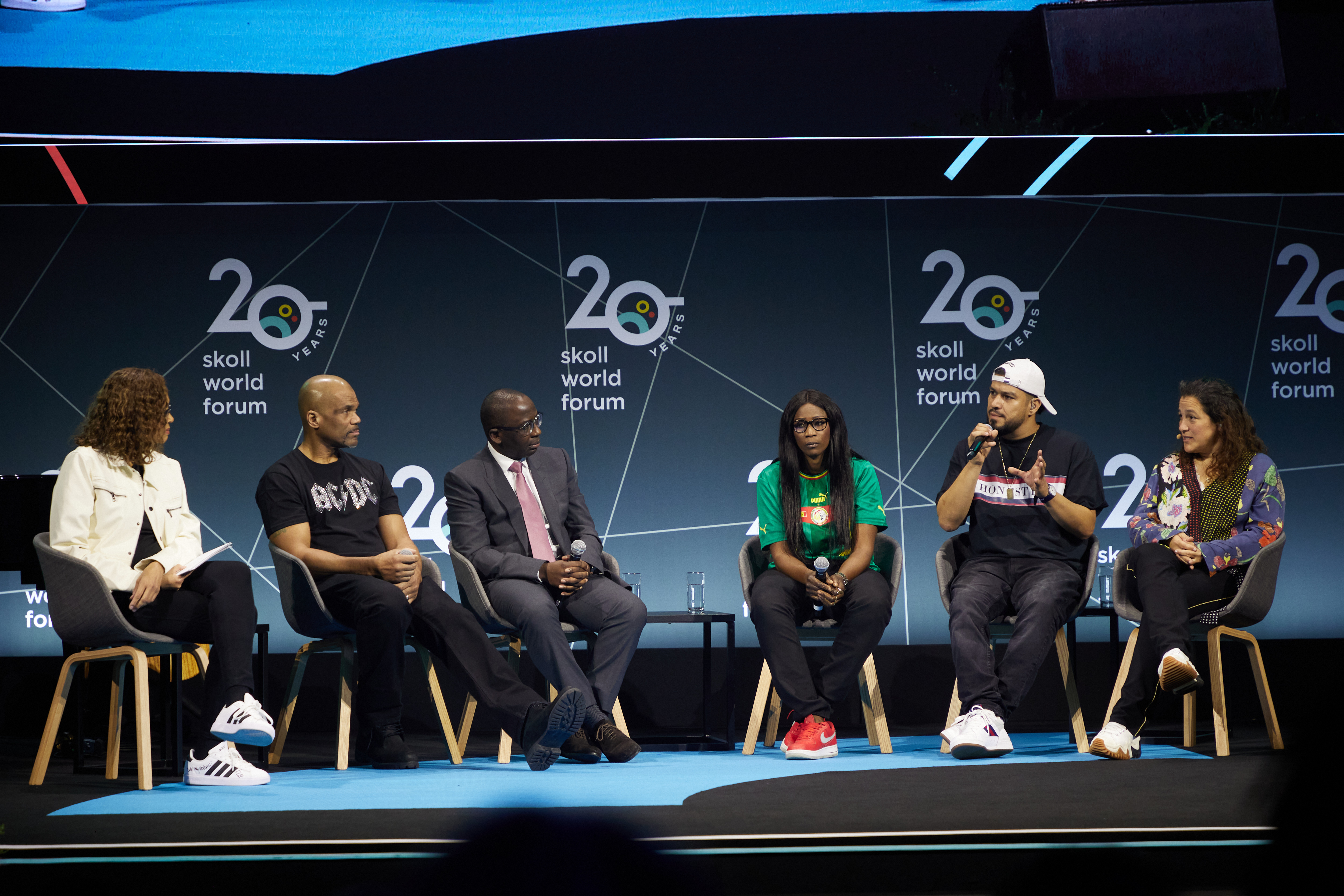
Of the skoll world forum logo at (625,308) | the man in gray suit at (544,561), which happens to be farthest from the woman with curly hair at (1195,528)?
the skoll world forum logo at (625,308)

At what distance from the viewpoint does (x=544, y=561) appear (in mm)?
4223

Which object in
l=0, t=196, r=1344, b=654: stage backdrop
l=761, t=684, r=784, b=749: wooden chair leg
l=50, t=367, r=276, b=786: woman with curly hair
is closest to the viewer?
l=50, t=367, r=276, b=786: woman with curly hair

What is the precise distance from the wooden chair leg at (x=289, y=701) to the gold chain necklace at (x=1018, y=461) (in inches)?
94.9

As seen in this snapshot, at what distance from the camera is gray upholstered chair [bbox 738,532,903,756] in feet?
13.9

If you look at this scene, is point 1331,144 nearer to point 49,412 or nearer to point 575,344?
point 575,344

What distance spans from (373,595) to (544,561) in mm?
612

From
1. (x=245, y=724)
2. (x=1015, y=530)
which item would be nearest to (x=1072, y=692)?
(x=1015, y=530)

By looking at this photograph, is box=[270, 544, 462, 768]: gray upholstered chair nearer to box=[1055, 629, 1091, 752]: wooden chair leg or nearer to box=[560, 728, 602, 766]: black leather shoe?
box=[560, 728, 602, 766]: black leather shoe

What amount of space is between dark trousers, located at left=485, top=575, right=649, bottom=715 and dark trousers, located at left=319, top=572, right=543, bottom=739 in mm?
141

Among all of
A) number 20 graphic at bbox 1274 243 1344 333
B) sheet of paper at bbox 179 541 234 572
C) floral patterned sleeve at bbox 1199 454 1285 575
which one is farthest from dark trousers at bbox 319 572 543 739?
number 20 graphic at bbox 1274 243 1344 333

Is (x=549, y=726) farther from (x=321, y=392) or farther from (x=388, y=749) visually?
(x=321, y=392)

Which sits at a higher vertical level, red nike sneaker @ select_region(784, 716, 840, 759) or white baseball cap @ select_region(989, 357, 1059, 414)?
white baseball cap @ select_region(989, 357, 1059, 414)

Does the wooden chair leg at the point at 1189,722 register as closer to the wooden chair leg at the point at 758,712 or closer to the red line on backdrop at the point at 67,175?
the wooden chair leg at the point at 758,712

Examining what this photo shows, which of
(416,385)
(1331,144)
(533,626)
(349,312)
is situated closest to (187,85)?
(349,312)
